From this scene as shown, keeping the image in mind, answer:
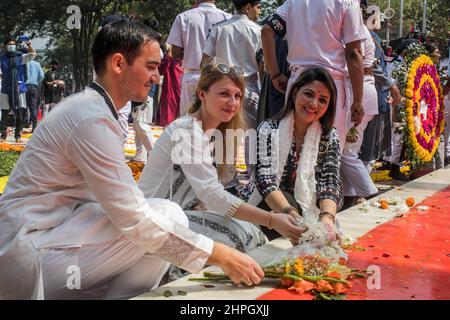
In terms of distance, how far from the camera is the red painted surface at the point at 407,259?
269 centimetres

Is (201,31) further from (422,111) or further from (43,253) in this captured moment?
(43,253)

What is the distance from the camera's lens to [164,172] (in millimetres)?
3293

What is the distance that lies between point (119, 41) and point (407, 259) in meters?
1.91

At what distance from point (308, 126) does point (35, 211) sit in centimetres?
189

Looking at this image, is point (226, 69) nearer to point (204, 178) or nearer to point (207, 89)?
point (207, 89)

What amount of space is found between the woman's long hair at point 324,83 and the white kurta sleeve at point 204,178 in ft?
3.02

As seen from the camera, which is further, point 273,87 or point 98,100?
point 273,87

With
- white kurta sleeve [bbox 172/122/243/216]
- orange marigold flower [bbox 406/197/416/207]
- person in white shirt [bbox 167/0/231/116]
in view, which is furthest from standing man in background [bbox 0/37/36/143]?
white kurta sleeve [bbox 172/122/243/216]

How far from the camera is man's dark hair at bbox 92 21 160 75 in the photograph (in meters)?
2.31

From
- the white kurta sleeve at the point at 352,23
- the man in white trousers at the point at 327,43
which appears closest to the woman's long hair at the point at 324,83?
the man in white trousers at the point at 327,43

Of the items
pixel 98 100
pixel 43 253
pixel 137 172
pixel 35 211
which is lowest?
pixel 137 172

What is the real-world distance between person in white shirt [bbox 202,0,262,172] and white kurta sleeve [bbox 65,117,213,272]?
3320 millimetres

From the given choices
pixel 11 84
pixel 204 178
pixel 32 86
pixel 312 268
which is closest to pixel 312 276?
pixel 312 268

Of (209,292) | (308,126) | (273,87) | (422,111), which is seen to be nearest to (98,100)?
(209,292)
